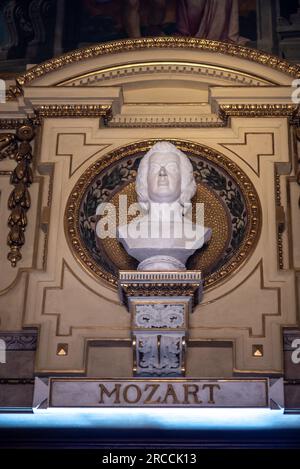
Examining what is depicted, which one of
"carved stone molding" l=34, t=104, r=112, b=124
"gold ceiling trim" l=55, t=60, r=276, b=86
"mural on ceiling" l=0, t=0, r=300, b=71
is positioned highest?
"mural on ceiling" l=0, t=0, r=300, b=71

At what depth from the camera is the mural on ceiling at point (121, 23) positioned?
32.8 feet

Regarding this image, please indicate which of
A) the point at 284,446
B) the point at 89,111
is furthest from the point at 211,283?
the point at 89,111

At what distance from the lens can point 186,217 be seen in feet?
29.1

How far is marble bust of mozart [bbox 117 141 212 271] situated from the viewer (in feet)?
27.3

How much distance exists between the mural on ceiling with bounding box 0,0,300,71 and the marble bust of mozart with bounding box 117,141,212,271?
173 cm

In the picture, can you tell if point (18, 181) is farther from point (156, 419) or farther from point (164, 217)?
point (156, 419)

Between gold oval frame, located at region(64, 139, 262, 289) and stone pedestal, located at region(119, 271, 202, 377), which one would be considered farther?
gold oval frame, located at region(64, 139, 262, 289)

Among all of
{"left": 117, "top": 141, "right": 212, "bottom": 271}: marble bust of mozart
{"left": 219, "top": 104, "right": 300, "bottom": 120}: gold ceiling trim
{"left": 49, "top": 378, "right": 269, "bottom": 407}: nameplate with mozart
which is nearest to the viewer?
{"left": 49, "top": 378, "right": 269, "bottom": 407}: nameplate with mozart

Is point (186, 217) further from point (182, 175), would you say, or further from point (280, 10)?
point (280, 10)

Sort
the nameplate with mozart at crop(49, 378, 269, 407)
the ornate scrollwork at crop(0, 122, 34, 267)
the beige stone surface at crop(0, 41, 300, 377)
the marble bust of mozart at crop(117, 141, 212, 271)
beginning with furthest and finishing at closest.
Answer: the ornate scrollwork at crop(0, 122, 34, 267)
the marble bust of mozart at crop(117, 141, 212, 271)
the beige stone surface at crop(0, 41, 300, 377)
the nameplate with mozart at crop(49, 378, 269, 407)

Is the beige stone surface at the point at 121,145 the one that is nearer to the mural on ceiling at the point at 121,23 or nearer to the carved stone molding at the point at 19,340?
the carved stone molding at the point at 19,340

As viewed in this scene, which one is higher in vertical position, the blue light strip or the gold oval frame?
the gold oval frame

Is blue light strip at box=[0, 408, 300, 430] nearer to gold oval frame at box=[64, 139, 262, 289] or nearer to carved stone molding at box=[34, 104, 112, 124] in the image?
gold oval frame at box=[64, 139, 262, 289]

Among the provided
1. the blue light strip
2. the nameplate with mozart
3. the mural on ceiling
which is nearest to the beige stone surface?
the nameplate with mozart
